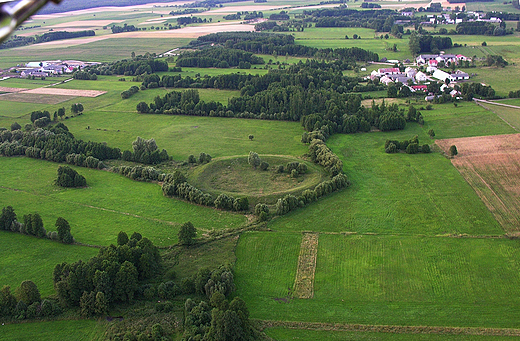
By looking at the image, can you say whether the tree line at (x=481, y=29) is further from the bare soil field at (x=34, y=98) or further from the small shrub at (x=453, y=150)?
the bare soil field at (x=34, y=98)

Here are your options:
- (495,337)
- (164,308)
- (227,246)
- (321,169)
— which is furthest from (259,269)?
(321,169)

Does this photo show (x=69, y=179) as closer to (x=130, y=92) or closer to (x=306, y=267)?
(x=306, y=267)

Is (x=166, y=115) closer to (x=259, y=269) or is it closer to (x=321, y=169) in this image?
(x=321, y=169)

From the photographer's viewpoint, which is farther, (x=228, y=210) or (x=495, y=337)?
(x=228, y=210)

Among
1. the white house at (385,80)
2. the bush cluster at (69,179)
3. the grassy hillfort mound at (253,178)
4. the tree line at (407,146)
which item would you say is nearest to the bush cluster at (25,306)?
the grassy hillfort mound at (253,178)

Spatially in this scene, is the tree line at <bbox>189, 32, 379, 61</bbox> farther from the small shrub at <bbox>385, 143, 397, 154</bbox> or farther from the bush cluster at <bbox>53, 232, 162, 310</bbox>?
the bush cluster at <bbox>53, 232, 162, 310</bbox>

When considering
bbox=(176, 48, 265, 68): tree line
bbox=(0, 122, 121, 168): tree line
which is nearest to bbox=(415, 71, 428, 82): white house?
bbox=(176, 48, 265, 68): tree line
